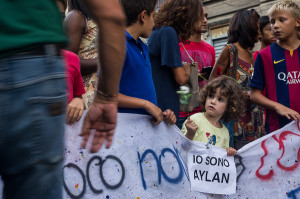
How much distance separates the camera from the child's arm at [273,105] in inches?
141

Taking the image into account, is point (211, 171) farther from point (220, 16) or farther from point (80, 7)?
point (220, 16)

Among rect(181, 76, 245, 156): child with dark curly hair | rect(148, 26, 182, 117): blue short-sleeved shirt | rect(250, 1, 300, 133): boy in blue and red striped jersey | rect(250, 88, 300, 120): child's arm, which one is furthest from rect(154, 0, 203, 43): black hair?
rect(250, 88, 300, 120): child's arm

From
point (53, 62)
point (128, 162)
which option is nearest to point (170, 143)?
point (128, 162)

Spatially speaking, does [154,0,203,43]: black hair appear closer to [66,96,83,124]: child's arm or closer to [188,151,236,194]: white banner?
[188,151,236,194]: white banner

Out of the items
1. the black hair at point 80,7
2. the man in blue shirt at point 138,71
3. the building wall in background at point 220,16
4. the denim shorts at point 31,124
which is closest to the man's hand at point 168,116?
the man in blue shirt at point 138,71

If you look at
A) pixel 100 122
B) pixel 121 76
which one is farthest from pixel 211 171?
pixel 100 122

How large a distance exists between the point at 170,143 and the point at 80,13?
1.25 metres

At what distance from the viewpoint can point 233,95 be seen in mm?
4078

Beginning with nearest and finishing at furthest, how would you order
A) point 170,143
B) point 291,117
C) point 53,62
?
point 53,62 < point 170,143 < point 291,117

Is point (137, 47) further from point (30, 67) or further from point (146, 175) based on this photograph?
point (30, 67)

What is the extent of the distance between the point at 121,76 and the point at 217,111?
136cm

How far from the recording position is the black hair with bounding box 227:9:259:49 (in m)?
4.79

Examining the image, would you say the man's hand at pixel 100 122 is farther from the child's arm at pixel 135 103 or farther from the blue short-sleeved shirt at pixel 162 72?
the blue short-sleeved shirt at pixel 162 72

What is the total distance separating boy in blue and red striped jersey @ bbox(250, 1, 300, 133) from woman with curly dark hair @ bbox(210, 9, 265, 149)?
51 centimetres
